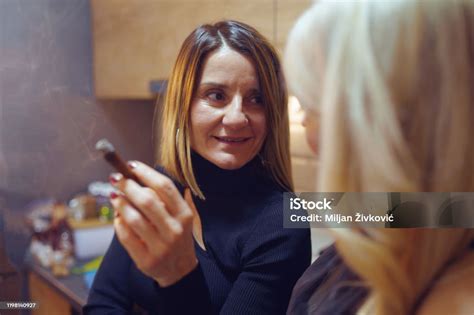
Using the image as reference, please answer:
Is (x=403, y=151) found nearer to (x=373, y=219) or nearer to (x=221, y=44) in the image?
(x=373, y=219)

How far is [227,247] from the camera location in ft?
2.07

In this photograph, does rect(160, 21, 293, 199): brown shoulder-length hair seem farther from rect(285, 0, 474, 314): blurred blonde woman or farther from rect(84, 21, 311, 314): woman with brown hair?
rect(285, 0, 474, 314): blurred blonde woman

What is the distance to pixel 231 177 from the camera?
639 mm

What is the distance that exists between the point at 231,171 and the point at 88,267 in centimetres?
34

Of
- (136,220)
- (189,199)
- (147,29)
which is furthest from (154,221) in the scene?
(147,29)

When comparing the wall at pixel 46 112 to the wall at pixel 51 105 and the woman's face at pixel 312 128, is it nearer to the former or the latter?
the wall at pixel 51 105

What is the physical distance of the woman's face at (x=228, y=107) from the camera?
606 mm

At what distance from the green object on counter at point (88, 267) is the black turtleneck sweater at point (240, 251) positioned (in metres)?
0.13

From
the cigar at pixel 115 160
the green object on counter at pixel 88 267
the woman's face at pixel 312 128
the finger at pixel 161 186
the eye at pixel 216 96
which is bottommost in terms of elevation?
the green object on counter at pixel 88 267

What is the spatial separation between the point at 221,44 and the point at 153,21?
208 mm

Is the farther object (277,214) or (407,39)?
(277,214)

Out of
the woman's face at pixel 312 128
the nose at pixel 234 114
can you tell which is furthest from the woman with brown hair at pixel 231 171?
the woman's face at pixel 312 128

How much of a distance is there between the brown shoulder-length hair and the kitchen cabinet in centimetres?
3

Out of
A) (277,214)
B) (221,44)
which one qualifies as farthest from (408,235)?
(221,44)
